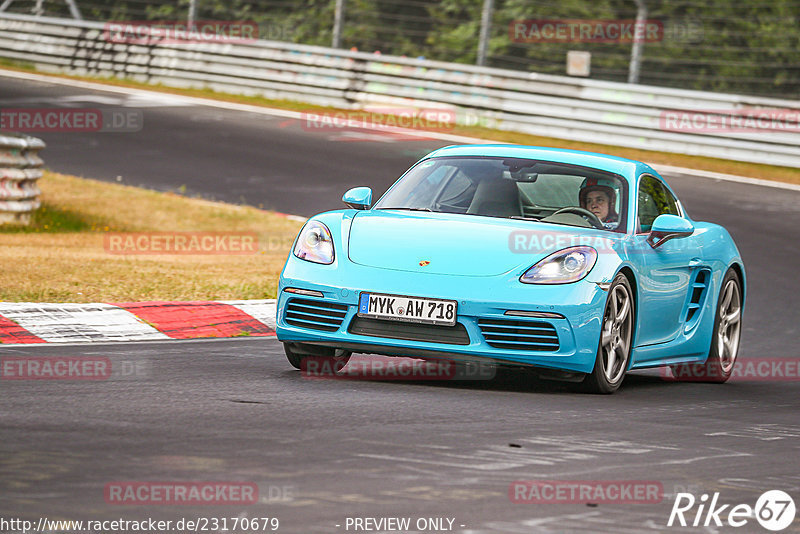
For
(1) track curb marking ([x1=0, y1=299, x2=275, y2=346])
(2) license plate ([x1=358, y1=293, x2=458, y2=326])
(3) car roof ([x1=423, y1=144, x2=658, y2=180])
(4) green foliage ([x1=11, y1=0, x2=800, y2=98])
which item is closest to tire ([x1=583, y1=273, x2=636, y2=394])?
(2) license plate ([x1=358, y1=293, x2=458, y2=326])

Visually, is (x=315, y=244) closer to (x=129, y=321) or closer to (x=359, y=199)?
(x=359, y=199)

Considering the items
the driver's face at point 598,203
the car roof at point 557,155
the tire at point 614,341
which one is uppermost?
the car roof at point 557,155

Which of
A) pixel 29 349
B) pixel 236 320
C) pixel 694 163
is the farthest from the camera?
pixel 694 163

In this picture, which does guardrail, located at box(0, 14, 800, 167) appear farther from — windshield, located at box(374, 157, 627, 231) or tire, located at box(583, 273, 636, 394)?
tire, located at box(583, 273, 636, 394)

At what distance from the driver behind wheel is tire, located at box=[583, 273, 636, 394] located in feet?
2.24

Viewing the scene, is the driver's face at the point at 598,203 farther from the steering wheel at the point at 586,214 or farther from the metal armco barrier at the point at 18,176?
the metal armco barrier at the point at 18,176

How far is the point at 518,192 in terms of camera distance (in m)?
8.13

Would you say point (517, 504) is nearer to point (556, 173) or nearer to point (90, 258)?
point (556, 173)

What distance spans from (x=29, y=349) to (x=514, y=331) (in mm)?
2805

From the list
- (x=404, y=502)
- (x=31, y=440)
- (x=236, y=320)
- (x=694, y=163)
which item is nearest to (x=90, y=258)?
(x=236, y=320)

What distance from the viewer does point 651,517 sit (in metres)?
4.60

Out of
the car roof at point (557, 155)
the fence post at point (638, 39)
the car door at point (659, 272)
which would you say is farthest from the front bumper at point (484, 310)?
the fence post at point (638, 39)

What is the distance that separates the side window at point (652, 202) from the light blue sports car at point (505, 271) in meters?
0.02

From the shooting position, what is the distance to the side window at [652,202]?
8.41 metres
